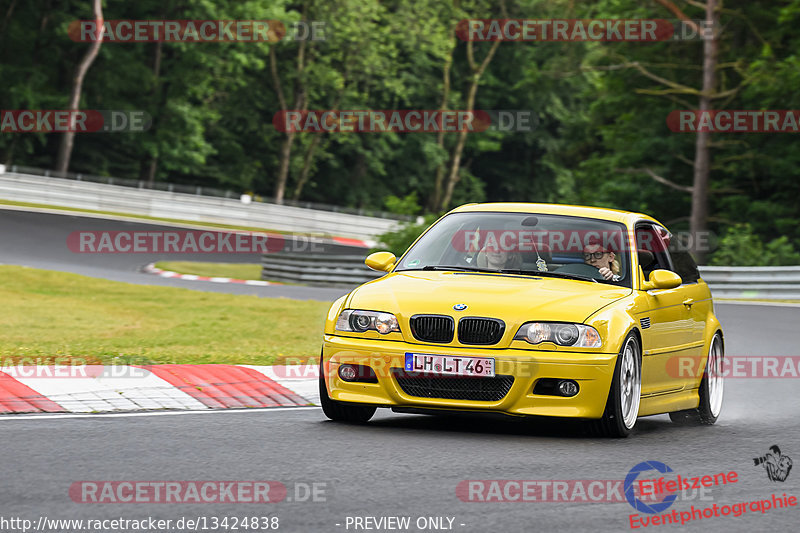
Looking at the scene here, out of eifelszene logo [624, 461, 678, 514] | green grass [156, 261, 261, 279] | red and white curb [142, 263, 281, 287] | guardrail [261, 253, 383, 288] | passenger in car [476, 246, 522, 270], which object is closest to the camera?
eifelszene logo [624, 461, 678, 514]

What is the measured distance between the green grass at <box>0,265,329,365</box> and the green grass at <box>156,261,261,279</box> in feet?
19.2

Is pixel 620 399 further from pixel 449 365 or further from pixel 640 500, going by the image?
pixel 640 500

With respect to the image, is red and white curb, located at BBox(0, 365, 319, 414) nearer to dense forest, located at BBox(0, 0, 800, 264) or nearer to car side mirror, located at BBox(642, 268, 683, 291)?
car side mirror, located at BBox(642, 268, 683, 291)

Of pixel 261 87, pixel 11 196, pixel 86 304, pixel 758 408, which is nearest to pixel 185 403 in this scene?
pixel 758 408

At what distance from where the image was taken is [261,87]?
63.6 m

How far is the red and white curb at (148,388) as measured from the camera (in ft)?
30.6

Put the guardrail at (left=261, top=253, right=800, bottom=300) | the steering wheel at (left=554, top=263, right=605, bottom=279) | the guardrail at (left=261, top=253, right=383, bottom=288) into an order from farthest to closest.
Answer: the guardrail at (left=261, top=253, right=383, bottom=288), the guardrail at (left=261, top=253, right=800, bottom=300), the steering wheel at (left=554, top=263, right=605, bottom=279)

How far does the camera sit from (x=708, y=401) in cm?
1025

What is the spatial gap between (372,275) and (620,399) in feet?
64.8

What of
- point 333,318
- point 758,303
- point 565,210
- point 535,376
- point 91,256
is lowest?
point 91,256

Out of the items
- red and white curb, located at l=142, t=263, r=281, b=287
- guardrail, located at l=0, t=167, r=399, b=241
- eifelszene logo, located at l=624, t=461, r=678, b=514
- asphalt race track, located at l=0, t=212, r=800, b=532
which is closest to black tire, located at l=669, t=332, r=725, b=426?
asphalt race track, located at l=0, t=212, r=800, b=532

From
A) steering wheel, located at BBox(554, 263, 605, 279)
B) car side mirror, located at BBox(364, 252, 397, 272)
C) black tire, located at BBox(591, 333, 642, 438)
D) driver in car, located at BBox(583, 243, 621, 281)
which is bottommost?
black tire, located at BBox(591, 333, 642, 438)

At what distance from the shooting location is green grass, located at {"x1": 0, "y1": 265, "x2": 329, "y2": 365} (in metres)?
12.4

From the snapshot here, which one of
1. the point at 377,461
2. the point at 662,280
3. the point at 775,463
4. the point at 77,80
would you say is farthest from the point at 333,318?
the point at 77,80
